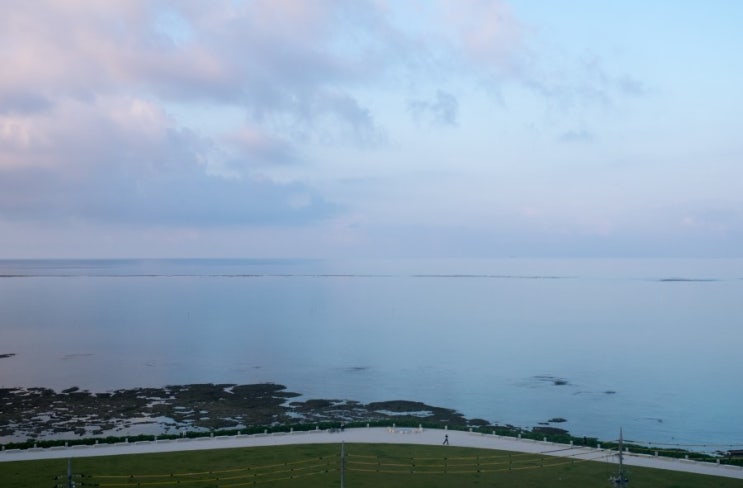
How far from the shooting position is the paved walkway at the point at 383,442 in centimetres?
3669

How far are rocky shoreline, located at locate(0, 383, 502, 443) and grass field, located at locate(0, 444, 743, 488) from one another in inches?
540

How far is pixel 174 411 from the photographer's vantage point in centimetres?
5912

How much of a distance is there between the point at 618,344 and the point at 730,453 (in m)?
52.5

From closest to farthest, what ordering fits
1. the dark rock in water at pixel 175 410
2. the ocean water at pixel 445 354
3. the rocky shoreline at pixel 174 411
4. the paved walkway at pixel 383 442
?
1. the paved walkway at pixel 383 442
2. the rocky shoreline at pixel 174 411
3. the dark rock in water at pixel 175 410
4. the ocean water at pixel 445 354

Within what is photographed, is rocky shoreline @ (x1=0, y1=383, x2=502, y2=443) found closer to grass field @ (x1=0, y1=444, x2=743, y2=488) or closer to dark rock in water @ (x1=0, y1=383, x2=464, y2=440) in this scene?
dark rock in water @ (x1=0, y1=383, x2=464, y2=440)

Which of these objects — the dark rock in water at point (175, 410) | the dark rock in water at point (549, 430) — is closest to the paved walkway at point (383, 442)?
the dark rock in water at point (175, 410)

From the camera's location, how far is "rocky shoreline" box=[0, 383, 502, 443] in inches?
2108

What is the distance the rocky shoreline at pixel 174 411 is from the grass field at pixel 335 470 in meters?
13.7

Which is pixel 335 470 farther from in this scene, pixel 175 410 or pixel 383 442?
pixel 175 410

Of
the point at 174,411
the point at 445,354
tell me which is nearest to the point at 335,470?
the point at 174,411

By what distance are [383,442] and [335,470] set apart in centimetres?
648

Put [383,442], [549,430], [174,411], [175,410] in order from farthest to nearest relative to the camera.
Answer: [175,410], [174,411], [549,430], [383,442]

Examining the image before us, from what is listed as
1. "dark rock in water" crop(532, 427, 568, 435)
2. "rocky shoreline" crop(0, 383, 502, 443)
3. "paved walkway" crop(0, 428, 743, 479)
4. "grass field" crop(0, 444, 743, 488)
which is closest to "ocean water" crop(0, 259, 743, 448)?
"dark rock in water" crop(532, 427, 568, 435)

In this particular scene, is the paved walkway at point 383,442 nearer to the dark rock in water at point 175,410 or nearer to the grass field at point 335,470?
the grass field at point 335,470
